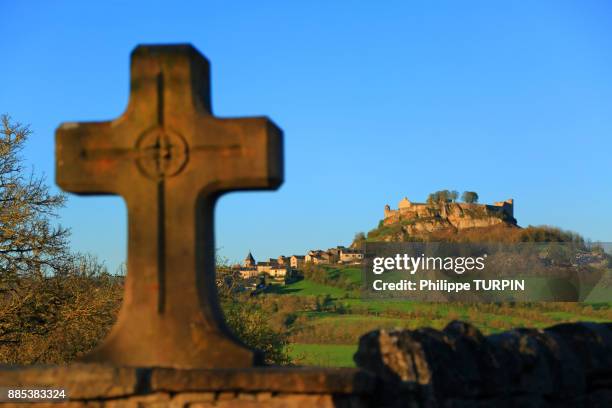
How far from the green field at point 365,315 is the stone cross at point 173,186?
17.8 metres

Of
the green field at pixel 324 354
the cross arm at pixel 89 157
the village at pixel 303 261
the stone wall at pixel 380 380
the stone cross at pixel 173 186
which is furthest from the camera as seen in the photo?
the village at pixel 303 261

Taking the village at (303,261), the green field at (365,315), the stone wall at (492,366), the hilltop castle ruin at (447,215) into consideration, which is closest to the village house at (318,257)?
the village at (303,261)

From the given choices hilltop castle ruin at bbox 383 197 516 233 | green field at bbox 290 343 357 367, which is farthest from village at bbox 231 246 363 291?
hilltop castle ruin at bbox 383 197 516 233

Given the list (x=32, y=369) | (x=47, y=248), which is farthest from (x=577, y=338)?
(x=47, y=248)

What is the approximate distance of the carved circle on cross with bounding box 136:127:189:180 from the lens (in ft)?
15.7

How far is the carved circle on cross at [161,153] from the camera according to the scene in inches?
189

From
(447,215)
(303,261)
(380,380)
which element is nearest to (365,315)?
(303,261)

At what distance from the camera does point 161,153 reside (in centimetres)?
482

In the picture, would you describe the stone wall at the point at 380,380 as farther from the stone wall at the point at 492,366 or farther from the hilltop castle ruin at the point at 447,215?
the hilltop castle ruin at the point at 447,215

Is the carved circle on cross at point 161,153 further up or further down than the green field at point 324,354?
further up

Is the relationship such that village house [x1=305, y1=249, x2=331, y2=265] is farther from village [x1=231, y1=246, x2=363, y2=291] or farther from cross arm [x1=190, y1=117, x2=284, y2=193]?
cross arm [x1=190, y1=117, x2=284, y2=193]

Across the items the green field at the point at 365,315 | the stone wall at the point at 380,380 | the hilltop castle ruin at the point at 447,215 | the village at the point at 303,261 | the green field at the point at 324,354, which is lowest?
the green field at the point at 324,354

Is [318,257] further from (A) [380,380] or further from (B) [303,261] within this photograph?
(A) [380,380]

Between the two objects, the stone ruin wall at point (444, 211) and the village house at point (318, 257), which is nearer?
the village house at point (318, 257)
